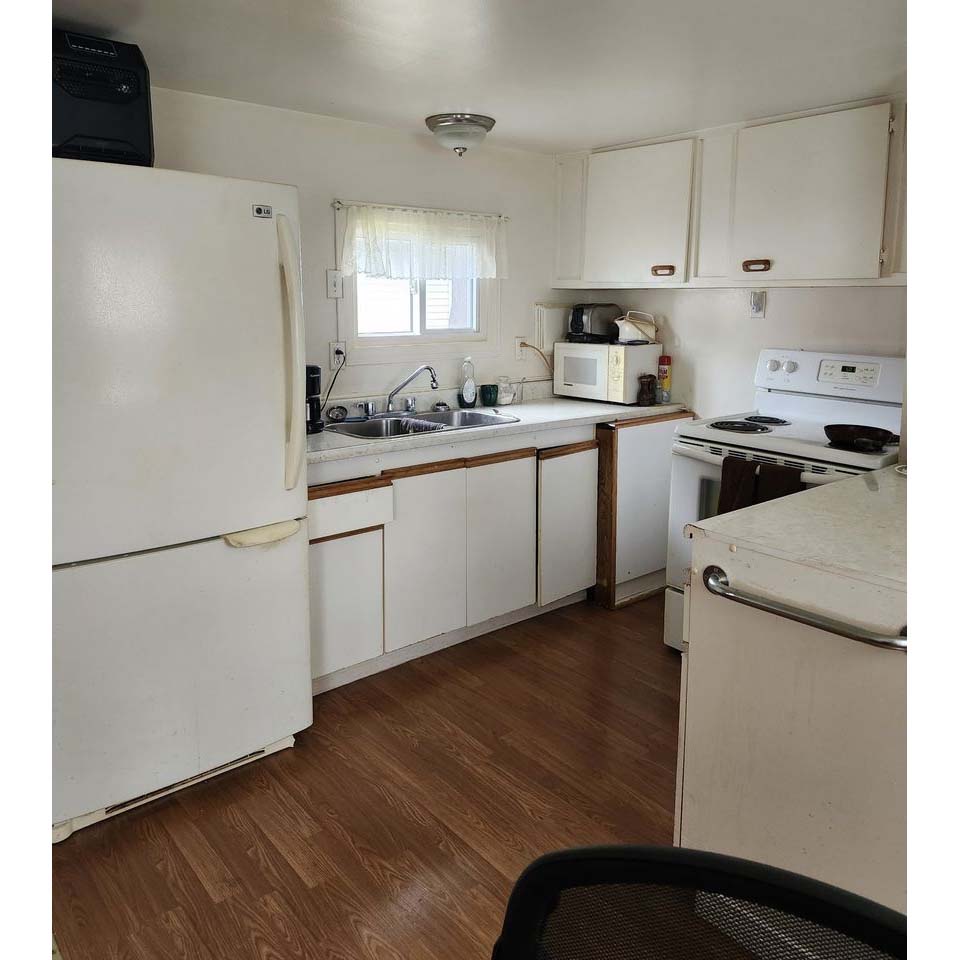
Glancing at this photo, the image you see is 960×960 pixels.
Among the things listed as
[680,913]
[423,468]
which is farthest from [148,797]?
[680,913]

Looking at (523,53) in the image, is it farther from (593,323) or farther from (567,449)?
(593,323)

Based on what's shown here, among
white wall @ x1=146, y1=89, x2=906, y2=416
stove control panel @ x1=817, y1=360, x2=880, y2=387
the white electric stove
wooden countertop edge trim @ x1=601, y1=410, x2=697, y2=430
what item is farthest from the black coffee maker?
stove control panel @ x1=817, y1=360, x2=880, y2=387

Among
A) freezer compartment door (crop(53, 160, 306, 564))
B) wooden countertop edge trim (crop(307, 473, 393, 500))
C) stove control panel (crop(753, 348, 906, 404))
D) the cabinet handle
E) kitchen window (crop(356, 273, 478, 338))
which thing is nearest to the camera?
the cabinet handle

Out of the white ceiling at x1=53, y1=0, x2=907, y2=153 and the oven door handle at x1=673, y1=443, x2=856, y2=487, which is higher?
the white ceiling at x1=53, y1=0, x2=907, y2=153

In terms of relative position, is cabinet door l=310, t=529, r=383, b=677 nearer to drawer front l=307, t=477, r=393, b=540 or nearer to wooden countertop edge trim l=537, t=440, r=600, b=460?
drawer front l=307, t=477, r=393, b=540

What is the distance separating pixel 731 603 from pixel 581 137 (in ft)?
8.65

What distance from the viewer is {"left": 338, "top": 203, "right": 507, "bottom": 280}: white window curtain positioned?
11.3 ft

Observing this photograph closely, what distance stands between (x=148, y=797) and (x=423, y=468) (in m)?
1.42

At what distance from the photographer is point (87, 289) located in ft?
6.76

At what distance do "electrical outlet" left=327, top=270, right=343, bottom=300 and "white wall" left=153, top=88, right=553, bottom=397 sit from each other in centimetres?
Result: 3

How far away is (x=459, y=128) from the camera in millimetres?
3262

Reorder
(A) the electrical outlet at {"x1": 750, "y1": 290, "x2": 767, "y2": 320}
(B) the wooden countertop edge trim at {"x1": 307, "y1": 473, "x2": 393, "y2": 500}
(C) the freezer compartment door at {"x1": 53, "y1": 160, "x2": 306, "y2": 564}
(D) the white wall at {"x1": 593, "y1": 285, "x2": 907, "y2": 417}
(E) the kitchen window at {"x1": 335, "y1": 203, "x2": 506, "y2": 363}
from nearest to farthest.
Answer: (C) the freezer compartment door at {"x1": 53, "y1": 160, "x2": 306, "y2": 564} < (B) the wooden countertop edge trim at {"x1": 307, "y1": 473, "x2": 393, "y2": 500} < (D) the white wall at {"x1": 593, "y1": 285, "x2": 907, "y2": 417} < (E) the kitchen window at {"x1": 335, "y1": 203, "x2": 506, "y2": 363} < (A) the electrical outlet at {"x1": 750, "y1": 290, "x2": 767, "y2": 320}

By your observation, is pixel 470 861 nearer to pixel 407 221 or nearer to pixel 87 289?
pixel 87 289
